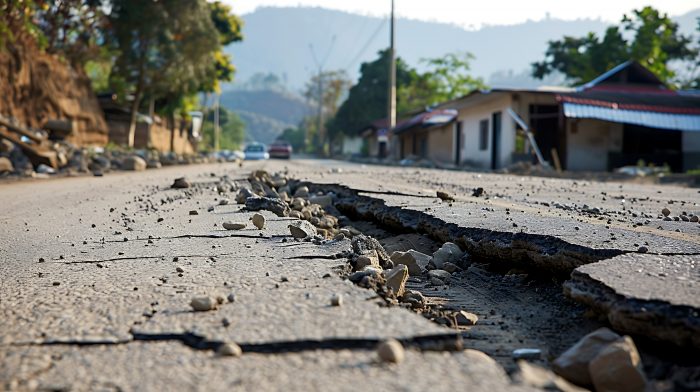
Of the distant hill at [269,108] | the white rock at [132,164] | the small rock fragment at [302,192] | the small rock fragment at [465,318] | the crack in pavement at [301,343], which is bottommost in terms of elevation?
the small rock fragment at [465,318]

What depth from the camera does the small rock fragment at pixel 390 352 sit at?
1.59 m

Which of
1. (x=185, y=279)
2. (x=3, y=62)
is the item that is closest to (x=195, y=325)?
(x=185, y=279)

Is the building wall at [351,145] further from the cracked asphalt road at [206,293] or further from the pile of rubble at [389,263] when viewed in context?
the cracked asphalt road at [206,293]

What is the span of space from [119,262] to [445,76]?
44.4 metres

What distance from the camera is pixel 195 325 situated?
191cm

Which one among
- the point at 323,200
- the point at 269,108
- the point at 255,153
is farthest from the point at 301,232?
the point at 269,108

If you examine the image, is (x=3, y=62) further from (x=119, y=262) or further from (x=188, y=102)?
(x=188, y=102)

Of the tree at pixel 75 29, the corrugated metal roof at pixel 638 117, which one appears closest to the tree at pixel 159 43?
the tree at pixel 75 29

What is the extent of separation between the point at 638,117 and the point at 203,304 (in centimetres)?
1823

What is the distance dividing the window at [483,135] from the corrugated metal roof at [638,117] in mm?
5459

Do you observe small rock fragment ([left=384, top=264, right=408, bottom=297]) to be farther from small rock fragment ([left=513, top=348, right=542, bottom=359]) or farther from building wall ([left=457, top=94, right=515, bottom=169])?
building wall ([left=457, top=94, right=515, bottom=169])

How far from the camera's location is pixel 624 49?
28953 millimetres

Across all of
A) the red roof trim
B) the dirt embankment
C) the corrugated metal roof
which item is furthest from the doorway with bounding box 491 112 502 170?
the dirt embankment

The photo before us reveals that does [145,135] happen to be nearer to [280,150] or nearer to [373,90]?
[280,150]
